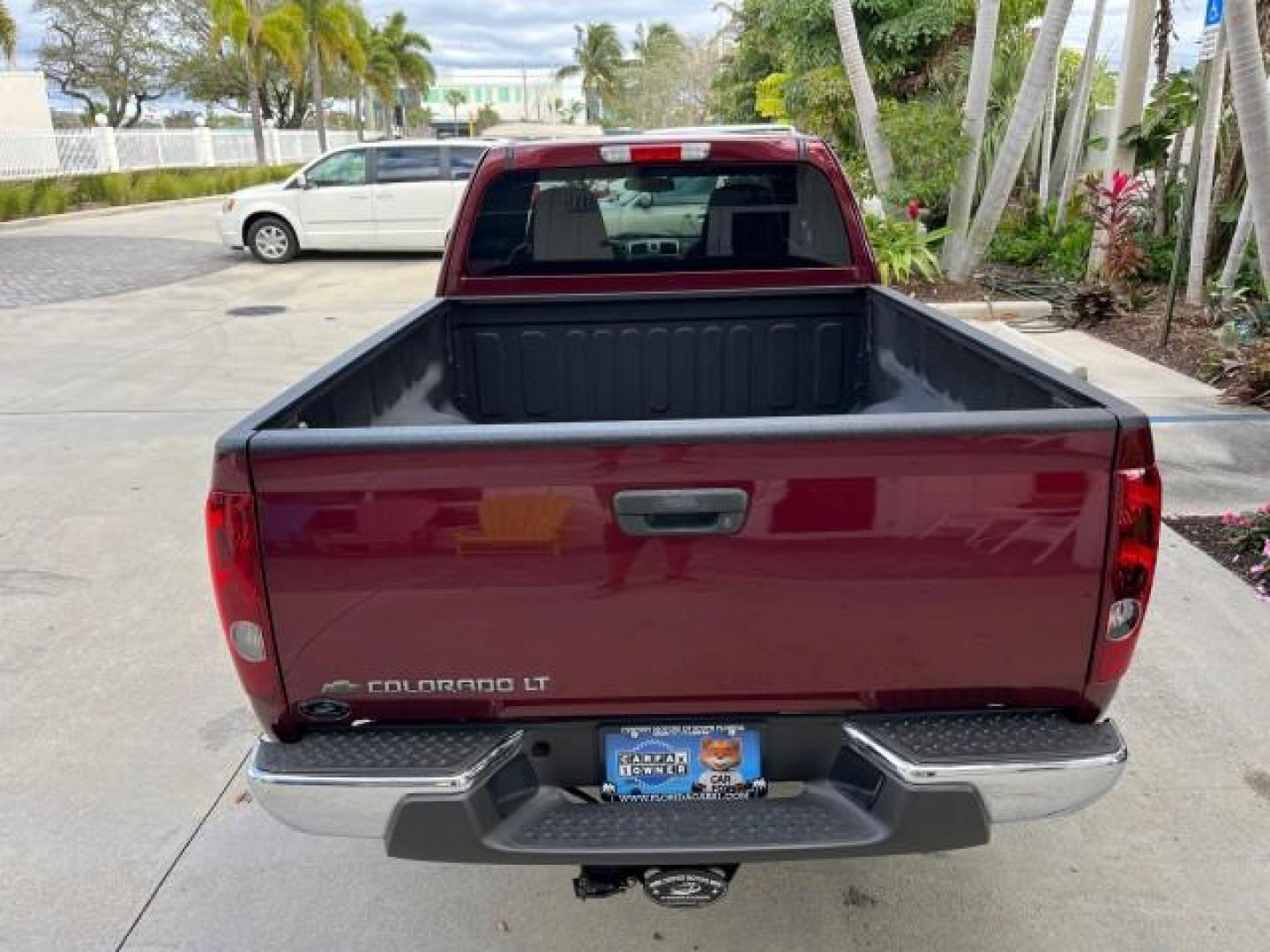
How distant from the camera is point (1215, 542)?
491 centimetres

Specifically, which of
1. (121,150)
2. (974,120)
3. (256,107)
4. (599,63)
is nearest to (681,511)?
(974,120)

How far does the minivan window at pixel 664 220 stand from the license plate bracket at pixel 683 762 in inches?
89.6

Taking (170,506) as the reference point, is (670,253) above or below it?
above

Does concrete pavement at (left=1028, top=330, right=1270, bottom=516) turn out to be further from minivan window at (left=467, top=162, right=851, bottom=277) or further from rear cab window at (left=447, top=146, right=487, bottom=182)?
rear cab window at (left=447, top=146, right=487, bottom=182)

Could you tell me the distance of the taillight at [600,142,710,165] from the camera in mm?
3658

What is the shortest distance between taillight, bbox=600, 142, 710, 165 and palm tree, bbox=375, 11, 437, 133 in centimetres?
5722

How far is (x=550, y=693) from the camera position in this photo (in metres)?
2.13

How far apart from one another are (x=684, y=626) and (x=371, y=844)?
1538 mm

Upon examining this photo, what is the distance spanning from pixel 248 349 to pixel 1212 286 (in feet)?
28.9

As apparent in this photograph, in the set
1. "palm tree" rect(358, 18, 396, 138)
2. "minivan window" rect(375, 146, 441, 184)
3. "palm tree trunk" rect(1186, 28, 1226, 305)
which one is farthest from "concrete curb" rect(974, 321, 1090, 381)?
"palm tree" rect(358, 18, 396, 138)

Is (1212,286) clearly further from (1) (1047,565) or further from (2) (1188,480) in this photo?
(1) (1047,565)

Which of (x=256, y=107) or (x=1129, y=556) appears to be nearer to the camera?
(x=1129, y=556)

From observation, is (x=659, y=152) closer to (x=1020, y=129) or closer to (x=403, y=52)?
(x=1020, y=129)

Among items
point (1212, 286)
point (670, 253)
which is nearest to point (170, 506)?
point (670, 253)
